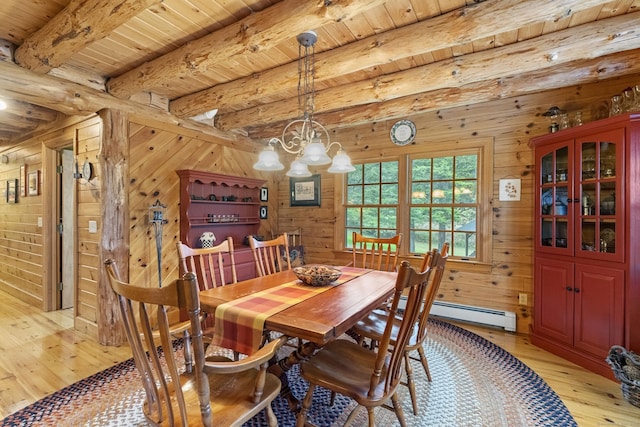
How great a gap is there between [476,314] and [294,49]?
329cm

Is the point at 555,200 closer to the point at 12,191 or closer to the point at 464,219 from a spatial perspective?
the point at 464,219

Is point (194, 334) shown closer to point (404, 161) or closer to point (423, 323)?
point (423, 323)

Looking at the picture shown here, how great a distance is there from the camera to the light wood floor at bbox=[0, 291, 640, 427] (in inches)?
81.0

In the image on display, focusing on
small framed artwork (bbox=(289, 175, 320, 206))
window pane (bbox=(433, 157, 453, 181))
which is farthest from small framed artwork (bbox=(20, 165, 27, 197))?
window pane (bbox=(433, 157, 453, 181))

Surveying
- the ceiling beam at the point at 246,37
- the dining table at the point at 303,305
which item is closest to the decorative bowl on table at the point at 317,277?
the dining table at the point at 303,305

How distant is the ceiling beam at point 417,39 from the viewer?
1.84m

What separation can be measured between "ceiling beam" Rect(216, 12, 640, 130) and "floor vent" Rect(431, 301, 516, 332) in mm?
2406

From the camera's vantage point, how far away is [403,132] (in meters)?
3.94

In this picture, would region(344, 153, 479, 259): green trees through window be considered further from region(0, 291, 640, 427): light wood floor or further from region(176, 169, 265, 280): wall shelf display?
region(176, 169, 265, 280): wall shelf display

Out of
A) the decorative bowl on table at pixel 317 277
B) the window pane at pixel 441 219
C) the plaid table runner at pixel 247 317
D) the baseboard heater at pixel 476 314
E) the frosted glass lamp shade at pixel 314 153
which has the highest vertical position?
the frosted glass lamp shade at pixel 314 153

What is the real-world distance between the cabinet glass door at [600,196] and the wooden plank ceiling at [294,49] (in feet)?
2.13

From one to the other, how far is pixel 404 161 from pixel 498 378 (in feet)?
8.24

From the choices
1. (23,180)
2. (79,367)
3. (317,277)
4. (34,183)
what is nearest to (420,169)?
(317,277)

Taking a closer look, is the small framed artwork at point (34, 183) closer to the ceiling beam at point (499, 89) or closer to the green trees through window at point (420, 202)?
the ceiling beam at point (499, 89)
